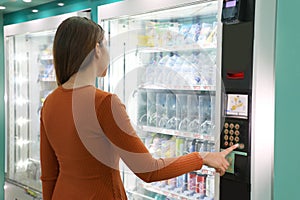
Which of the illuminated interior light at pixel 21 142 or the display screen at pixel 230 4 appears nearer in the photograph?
the display screen at pixel 230 4

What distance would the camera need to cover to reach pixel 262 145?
1.68 metres

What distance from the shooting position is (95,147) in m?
1.56

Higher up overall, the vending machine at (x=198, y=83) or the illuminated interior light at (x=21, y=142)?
the vending machine at (x=198, y=83)

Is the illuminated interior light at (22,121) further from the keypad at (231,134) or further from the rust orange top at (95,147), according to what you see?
the keypad at (231,134)

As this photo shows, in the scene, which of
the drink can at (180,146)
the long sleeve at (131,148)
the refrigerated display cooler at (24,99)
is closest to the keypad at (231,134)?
the long sleeve at (131,148)

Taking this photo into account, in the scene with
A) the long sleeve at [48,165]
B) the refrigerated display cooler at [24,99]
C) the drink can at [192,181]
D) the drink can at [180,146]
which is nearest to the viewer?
the long sleeve at [48,165]

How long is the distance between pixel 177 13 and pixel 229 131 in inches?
32.3

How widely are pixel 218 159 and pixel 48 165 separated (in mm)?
732

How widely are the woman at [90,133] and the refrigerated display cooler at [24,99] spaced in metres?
1.90

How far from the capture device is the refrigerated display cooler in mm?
3598

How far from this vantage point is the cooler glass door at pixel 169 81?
2188mm

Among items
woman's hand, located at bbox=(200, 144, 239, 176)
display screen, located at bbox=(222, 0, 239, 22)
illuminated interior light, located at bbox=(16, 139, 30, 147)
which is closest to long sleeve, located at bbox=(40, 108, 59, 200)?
woman's hand, located at bbox=(200, 144, 239, 176)

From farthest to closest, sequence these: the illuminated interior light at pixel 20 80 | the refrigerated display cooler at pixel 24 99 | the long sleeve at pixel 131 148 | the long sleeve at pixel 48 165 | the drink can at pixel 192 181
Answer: the illuminated interior light at pixel 20 80 < the refrigerated display cooler at pixel 24 99 < the drink can at pixel 192 181 < the long sleeve at pixel 48 165 < the long sleeve at pixel 131 148

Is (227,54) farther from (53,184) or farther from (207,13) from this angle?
(53,184)
